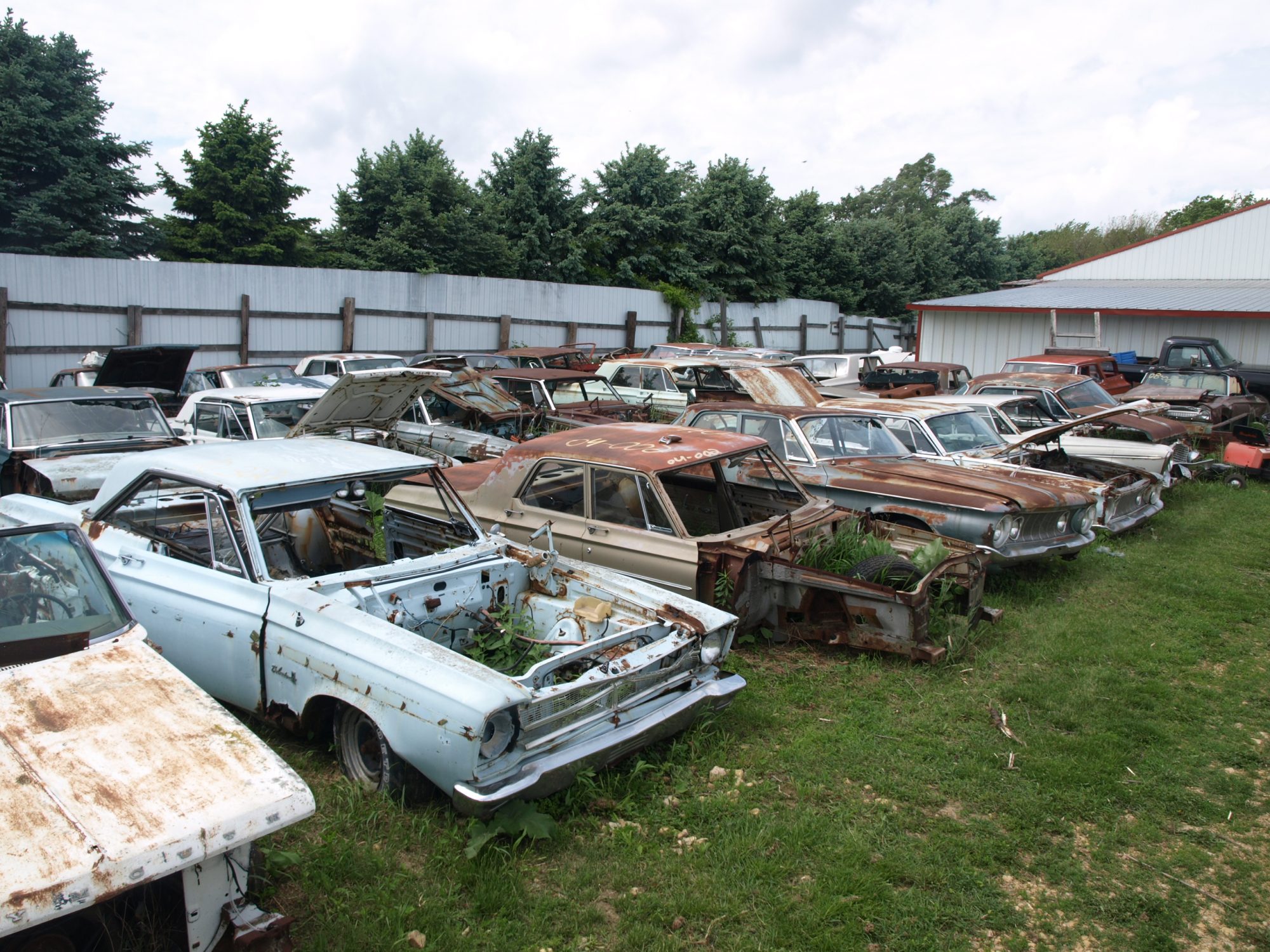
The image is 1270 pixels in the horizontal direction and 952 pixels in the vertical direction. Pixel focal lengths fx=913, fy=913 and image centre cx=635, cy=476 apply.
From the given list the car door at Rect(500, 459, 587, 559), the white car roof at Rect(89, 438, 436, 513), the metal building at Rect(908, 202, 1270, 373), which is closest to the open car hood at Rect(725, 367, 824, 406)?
the car door at Rect(500, 459, 587, 559)

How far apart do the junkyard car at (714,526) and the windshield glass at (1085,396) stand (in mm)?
6749

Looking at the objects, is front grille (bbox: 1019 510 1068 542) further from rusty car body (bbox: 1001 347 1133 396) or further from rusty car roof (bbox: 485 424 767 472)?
rusty car body (bbox: 1001 347 1133 396)

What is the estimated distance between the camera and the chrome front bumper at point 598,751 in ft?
12.1

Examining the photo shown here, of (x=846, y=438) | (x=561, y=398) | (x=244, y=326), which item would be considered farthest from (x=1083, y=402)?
(x=244, y=326)

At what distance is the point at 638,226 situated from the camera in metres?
28.0

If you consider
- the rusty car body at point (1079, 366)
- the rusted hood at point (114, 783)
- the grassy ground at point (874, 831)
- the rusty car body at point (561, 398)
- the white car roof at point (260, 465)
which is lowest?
the grassy ground at point (874, 831)

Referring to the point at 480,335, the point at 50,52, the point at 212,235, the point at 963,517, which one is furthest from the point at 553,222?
the point at 963,517

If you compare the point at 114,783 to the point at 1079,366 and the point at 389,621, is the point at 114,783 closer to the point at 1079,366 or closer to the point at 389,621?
the point at 389,621

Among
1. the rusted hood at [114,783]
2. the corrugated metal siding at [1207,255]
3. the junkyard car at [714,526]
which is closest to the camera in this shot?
the rusted hood at [114,783]

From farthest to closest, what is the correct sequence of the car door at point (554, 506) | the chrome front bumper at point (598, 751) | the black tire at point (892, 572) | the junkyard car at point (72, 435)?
the junkyard car at point (72, 435)
the car door at point (554, 506)
the black tire at point (892, 572)
the chrome front bumper at point (598, 751)

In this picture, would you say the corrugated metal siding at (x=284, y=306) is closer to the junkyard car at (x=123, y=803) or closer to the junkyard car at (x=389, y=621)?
the junkyard car at (x=389, y=621)

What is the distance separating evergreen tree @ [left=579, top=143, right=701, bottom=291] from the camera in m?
28.0

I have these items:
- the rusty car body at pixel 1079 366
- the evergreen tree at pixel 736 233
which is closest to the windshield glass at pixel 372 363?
the rusty car body at pixel 1079 366

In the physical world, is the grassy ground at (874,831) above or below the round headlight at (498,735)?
below
